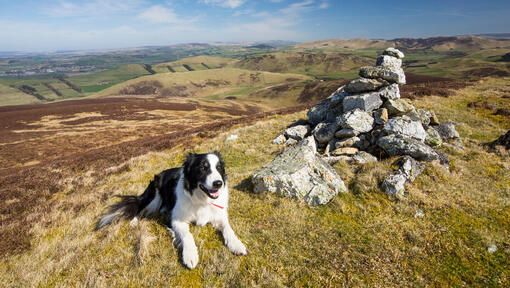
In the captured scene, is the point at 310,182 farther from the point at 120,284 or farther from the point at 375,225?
the point at 120,284

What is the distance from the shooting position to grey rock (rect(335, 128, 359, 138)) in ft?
39.0

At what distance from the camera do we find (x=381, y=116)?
12.0m

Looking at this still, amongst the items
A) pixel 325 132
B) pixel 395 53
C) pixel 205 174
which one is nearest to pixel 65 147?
pixel 325 132

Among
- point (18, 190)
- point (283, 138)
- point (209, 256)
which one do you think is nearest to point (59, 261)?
point (209, 256)

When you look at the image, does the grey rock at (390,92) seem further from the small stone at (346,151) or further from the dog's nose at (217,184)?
the dog's nose at (217,184)

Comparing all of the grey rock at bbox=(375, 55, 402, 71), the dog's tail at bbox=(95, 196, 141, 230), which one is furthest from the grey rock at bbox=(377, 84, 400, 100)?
the dog's tail at bbox=(95, 196, 141, 230)

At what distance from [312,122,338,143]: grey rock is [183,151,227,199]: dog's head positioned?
953 cm

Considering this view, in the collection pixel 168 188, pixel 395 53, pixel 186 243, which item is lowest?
pixel 186 243

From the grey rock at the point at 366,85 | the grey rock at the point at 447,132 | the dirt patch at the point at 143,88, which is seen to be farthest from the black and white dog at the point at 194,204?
the dirt patch at the point at 143,88

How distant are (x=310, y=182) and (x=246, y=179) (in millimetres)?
2850

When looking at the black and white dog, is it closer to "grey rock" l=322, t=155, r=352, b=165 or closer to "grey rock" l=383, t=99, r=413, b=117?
"grey rock" l=322, t=155, r=352, b=165

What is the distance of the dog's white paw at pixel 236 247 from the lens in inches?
191

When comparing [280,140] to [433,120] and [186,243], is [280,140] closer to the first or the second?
[433,120]

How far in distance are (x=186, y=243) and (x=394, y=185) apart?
22.1 ft
